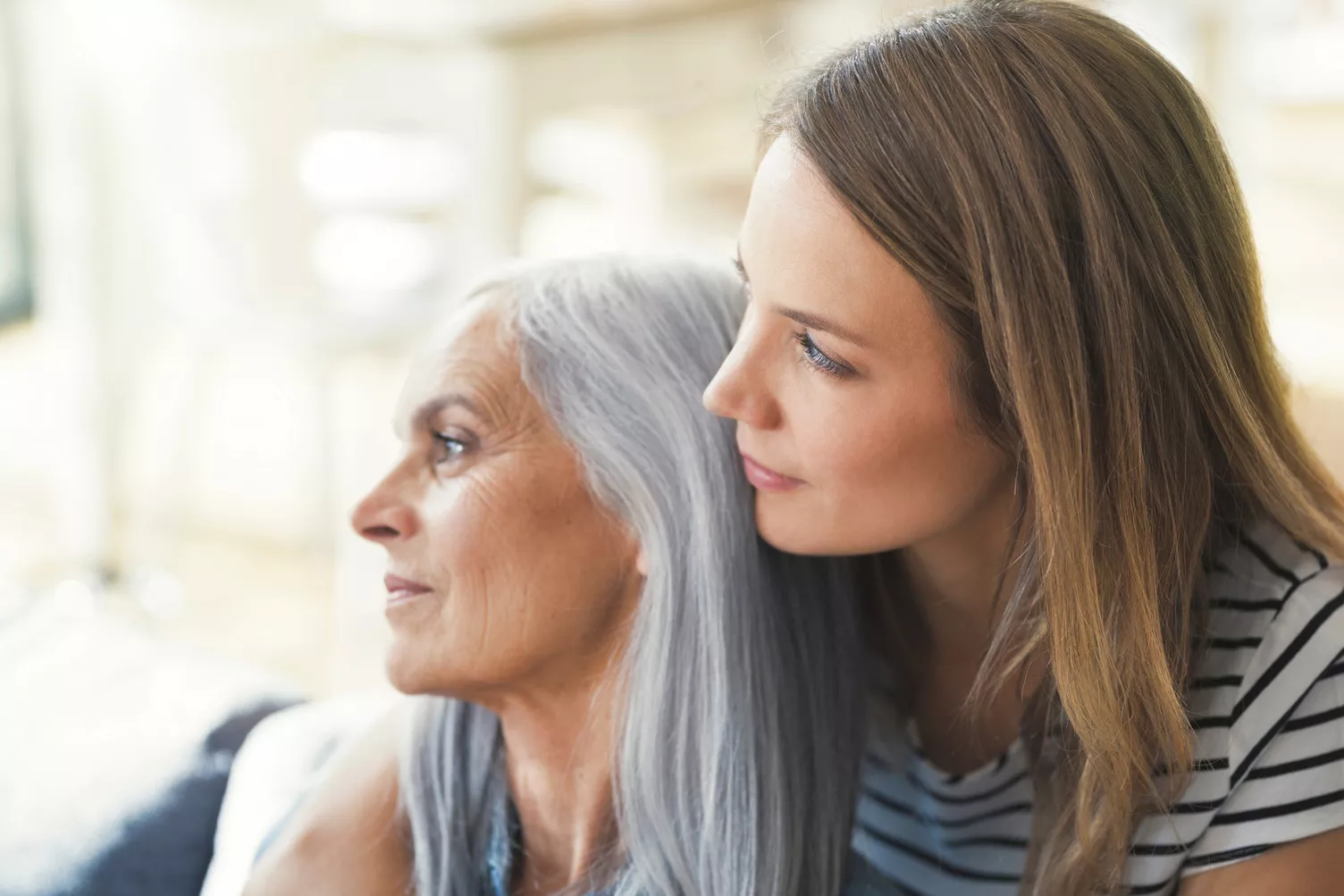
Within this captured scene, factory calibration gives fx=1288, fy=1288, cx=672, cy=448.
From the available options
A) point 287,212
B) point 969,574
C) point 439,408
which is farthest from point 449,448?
point 287,212

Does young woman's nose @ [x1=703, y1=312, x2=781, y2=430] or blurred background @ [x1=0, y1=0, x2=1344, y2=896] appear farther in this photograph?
blurred background @ [x1=0, y1=0, x2=1344, y2=896]

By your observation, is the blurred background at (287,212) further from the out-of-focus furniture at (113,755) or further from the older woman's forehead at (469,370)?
the older woman's forehead at (469,370)

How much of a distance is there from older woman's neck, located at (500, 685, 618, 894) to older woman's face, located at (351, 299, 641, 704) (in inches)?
1.2

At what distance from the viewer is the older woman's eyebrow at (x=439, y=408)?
46.0 inches

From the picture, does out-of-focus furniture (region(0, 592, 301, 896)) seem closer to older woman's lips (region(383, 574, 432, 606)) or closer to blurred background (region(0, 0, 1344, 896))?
older woman's lips (region(383, 574, 432, 606))

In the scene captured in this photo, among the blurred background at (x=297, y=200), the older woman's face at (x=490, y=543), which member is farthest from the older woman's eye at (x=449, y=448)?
the blurred background at (x=297, y=200)

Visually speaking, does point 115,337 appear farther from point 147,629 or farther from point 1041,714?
point 1041,714

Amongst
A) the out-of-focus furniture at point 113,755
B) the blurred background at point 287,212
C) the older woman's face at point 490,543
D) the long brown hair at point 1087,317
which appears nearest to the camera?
the long brown hair at point 1087,317

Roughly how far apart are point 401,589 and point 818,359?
1.43 ft

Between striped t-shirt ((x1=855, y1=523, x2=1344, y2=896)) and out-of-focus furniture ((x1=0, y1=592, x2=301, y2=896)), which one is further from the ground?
striped t-shirt ((x1=855, y1=523, x2=1344, y2=896))

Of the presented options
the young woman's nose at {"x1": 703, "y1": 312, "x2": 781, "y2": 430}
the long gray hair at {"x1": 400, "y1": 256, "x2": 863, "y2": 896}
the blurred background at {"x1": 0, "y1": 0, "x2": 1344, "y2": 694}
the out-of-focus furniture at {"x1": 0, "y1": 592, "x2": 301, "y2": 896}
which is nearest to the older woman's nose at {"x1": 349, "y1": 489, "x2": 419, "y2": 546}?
the long gray hair at {"x1": 400, "y1": 256, "x2": 863, "y2": 896}

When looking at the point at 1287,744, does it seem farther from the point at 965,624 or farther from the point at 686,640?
the point at 686,640

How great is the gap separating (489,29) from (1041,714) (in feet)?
7.65

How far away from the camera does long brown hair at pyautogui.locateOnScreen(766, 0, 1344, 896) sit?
3.30ft
